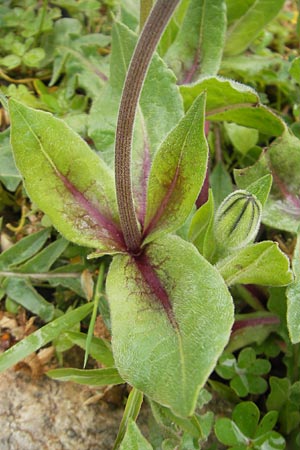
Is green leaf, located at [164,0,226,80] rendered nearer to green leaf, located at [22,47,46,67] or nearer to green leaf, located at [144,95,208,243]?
green leaf, located at [22,47,46,67]

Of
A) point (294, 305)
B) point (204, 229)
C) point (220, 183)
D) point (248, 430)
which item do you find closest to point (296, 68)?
point (220, 183)

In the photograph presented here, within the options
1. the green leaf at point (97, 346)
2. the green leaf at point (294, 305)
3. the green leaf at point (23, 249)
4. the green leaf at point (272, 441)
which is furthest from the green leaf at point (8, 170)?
the green leaf at point (272, 441)

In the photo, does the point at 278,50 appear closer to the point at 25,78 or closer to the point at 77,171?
the point at 25,78

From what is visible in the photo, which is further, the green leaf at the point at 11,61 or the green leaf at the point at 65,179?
the green leaf at the point at 11,61

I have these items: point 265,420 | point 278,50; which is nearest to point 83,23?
point 278,50

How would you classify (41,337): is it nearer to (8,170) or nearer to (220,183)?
(8,170)

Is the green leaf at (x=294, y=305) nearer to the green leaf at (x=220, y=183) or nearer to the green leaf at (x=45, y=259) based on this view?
the green leaf at (x=220, y=183)

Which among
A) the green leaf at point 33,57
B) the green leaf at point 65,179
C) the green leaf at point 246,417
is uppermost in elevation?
the green leaf at point 65,179
